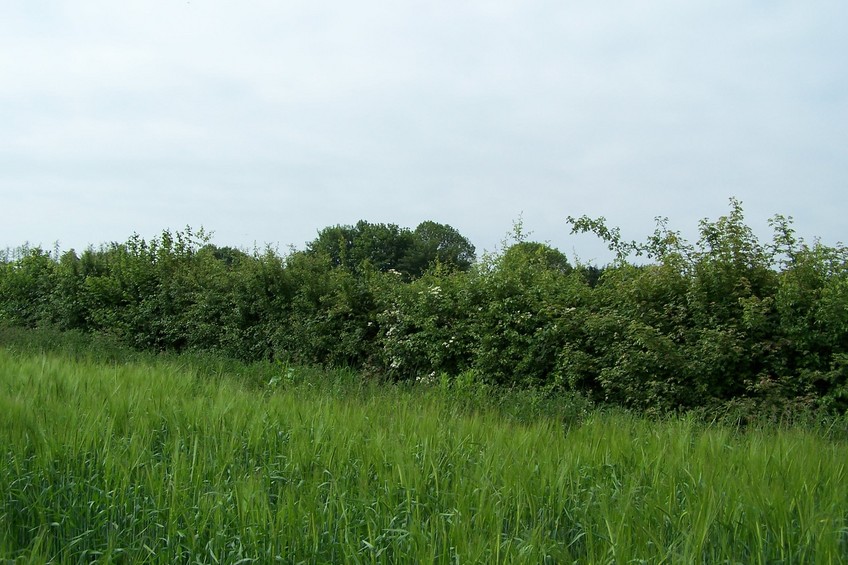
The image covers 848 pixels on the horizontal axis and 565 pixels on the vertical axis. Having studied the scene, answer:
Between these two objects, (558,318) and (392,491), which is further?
(558,318)

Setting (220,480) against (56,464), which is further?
(56,464)

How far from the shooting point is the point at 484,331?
9.26 metres

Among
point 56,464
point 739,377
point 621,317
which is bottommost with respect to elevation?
point 56,464

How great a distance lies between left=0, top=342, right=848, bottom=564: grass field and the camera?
10.2 ft

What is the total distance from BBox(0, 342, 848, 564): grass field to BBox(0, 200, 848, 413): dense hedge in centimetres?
235

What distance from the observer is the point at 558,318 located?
874 cm

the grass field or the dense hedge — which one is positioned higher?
the dense hedge

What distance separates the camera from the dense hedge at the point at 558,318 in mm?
7344

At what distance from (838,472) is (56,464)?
15.2 feet

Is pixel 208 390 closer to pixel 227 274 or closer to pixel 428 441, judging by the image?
pixel 428 441

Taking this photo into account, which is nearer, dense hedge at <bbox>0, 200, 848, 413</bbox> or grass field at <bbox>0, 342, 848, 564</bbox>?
grass field at <bbox>0, 342, 848, 564</bbox>

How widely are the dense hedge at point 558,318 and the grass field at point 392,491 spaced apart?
2.35 m

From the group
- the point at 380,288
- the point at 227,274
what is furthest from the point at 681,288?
the point at 227,274

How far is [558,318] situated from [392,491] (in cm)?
542
